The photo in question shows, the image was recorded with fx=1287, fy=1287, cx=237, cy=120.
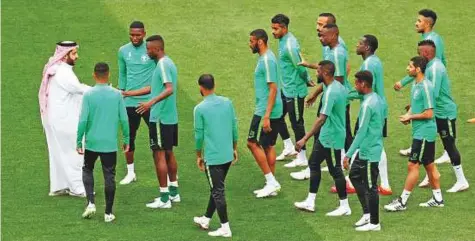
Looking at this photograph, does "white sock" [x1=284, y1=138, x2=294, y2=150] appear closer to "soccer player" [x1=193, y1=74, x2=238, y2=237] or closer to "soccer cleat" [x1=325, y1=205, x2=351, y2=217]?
"soccer cleat" [x1=325, y1=205, x2=351, y2=217]

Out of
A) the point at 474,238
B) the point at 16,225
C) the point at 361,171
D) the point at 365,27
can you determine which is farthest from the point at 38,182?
the point at 365,27

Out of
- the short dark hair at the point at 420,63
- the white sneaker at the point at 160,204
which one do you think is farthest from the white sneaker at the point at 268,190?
the short dark hair at the point at 420,63

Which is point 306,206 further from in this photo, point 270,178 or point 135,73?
point 135,73

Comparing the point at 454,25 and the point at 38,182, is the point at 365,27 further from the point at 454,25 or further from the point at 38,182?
the point at 38,182

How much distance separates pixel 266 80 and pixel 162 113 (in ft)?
4.74

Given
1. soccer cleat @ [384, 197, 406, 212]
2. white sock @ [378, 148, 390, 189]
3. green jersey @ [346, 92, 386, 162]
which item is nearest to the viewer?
green jersey @ [346, 92, 386, 162]

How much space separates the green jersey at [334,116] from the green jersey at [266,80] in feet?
3.33

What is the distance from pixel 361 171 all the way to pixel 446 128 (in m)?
2.17

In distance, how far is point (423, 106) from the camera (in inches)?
648

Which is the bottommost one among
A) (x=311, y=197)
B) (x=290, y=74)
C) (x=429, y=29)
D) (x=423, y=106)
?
(x=311, y=197)

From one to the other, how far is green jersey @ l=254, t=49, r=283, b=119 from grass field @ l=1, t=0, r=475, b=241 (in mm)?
1175

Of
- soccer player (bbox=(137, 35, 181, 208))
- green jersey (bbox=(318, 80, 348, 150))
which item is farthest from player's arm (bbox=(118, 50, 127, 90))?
green jersey (bbox=(318, 80, 348, 150))

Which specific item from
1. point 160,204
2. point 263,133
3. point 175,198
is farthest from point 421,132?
point 160,204

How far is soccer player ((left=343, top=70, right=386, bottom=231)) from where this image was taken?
15586 millimetres
